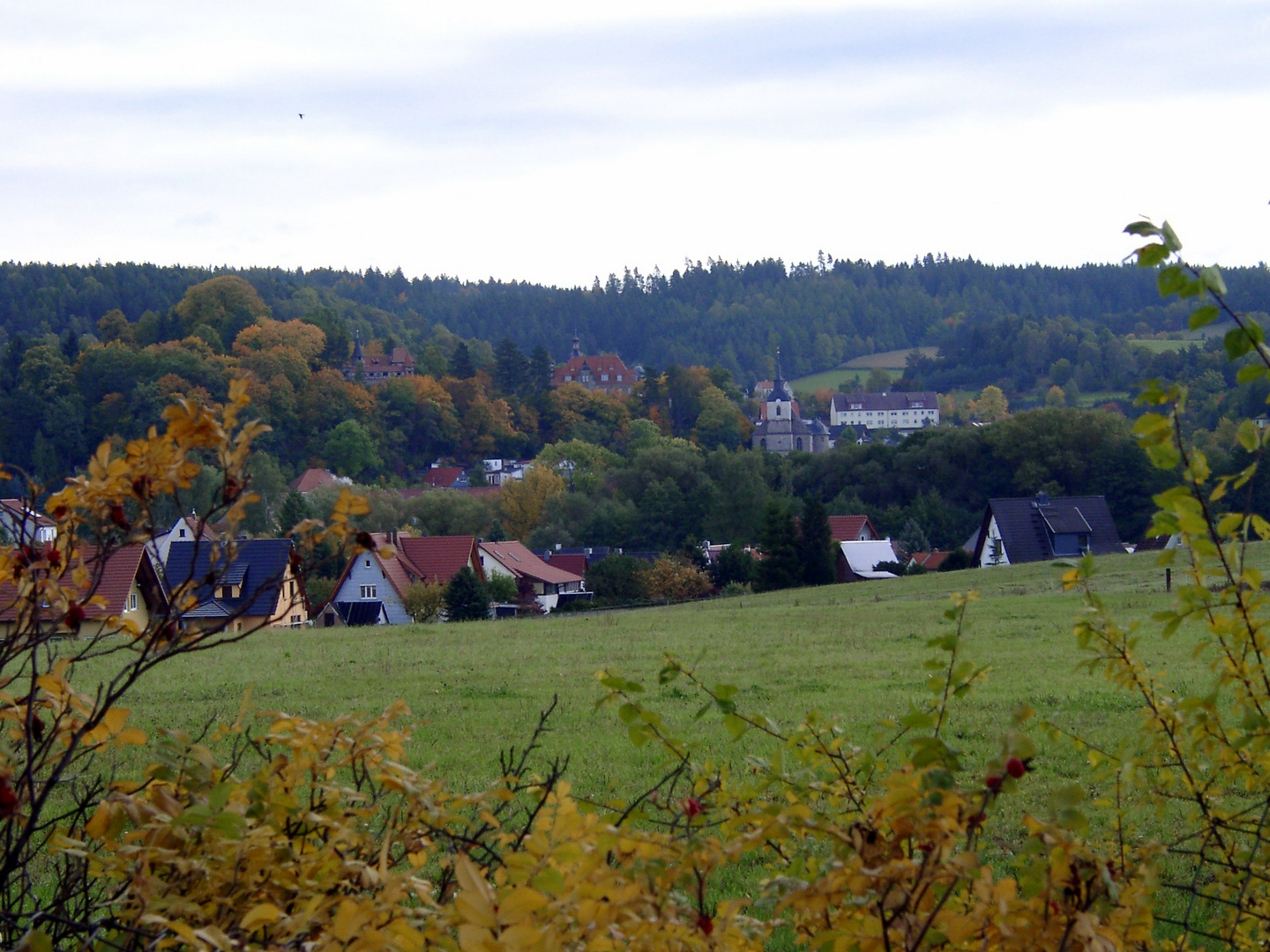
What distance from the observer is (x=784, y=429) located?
11656 cm

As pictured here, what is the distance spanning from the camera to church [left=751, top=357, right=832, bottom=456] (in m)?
114

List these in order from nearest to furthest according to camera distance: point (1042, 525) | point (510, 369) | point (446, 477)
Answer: point (1042, 525)
point (446, 477)
point (510, 369)

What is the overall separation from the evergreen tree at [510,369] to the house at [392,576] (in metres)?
73.6

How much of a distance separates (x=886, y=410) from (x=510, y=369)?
182 ft

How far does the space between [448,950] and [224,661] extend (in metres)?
16.4

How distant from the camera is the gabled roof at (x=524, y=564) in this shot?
46.4 meters

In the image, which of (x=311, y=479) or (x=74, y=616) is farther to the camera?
(x=311, y=479)

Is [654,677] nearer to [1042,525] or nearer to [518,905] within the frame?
[518,905]

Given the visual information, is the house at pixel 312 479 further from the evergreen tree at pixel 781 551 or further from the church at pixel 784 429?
the evergreen tree at pixel 781 551

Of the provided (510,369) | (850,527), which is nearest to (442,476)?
(510,369)

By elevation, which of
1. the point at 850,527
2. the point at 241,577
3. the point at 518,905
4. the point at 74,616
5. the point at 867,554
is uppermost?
the point at 74,616

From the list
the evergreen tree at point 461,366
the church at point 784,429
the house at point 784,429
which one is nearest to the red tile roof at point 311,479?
the evergreen tree at point 461,366

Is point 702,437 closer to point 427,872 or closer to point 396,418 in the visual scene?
point 396,418

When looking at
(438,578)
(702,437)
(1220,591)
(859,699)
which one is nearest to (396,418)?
(702,437)
